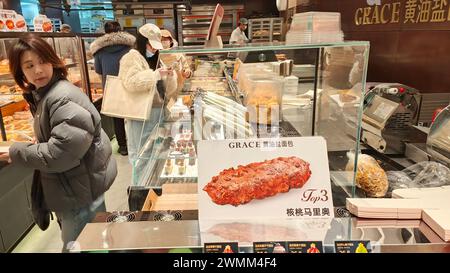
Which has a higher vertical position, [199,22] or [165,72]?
[199,22]

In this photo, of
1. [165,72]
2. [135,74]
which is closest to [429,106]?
[165,72]

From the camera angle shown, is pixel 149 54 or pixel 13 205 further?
pixel 149 54

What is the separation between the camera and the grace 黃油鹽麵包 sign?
8.50ft

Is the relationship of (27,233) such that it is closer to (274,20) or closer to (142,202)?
(142,202)

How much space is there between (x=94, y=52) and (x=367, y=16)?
3.24m

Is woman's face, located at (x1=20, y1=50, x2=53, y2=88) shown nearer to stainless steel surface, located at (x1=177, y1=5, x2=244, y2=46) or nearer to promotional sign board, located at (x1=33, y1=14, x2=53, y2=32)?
promotional sign board, located at (x1=33, y1=14, x2=53, y2=32)

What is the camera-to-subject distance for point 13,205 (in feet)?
8.74

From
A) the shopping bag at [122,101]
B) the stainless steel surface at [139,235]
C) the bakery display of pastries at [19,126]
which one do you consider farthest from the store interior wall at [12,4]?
the stainless steel surface at [139,235]

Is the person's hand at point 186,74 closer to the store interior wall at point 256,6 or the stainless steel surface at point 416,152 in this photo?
the stainless steel surface at point 416,152

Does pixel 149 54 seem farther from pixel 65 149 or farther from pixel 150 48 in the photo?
pixel 65 149

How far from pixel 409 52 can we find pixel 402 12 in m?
0.38

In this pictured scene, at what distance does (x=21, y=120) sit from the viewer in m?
3.53

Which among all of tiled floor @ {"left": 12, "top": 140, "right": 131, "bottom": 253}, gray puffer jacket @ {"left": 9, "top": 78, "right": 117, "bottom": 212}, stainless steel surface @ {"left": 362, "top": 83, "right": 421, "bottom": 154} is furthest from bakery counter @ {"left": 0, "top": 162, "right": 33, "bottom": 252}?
stainless steel surface @ {"left": 362, "top": 83, "right": 421, "bottom": 154}

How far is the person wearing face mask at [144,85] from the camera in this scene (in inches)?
57.6
